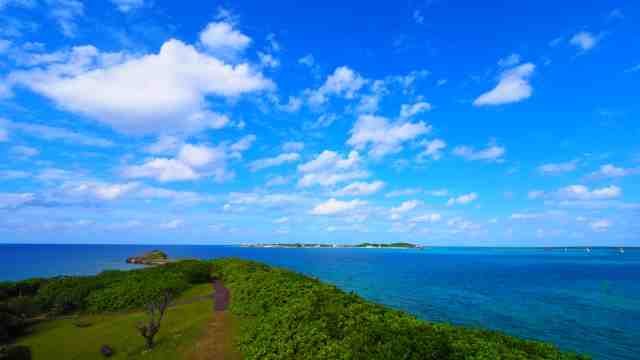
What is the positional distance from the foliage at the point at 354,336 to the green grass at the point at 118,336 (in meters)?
3.46

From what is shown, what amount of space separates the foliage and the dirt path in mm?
716

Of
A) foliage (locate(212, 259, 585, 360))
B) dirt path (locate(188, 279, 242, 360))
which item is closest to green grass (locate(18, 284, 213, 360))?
dirt path (locate(188, 279, 242, 360))

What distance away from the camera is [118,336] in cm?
1733

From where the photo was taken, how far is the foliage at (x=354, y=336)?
8266mm

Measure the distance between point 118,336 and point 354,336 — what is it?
14.3 meters

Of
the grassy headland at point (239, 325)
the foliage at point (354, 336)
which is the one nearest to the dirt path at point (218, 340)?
the grassy headland at point (239, 325)

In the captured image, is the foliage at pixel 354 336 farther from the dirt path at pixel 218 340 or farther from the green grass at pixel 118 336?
the green grass at pixel 118 336

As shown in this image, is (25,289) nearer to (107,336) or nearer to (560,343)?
(107,336)

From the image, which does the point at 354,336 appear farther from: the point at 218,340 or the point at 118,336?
the point at 118,336

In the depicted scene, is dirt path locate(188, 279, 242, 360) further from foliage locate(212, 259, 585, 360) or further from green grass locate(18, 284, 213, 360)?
foliage locate(212, 259, 585, 360)

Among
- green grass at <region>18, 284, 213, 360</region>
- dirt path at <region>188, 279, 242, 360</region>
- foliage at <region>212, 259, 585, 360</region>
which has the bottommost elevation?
green grass at <region>18, 284, 213, 360</region>

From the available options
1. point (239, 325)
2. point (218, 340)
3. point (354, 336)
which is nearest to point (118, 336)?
point (218, 340)

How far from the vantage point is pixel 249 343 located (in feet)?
44.0

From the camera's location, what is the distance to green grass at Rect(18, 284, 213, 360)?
49.3ft
